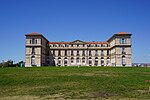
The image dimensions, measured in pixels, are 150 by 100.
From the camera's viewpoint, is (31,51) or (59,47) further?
(59,47)

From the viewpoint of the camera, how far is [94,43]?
100312mm

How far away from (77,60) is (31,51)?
2370cm

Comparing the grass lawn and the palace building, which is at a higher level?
the palace building

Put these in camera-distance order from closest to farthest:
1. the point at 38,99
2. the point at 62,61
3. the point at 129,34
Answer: the point at 38,99 → the point at 129,34 → the point at 62,61

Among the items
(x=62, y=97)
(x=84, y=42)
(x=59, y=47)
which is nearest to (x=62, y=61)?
(x=59, y=47)

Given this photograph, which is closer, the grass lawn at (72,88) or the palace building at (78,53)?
the grass lawn at (72,88)

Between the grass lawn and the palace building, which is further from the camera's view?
the palace building

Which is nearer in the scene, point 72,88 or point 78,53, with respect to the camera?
point 72,88

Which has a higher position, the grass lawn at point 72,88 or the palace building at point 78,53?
the palace building at point 78,53

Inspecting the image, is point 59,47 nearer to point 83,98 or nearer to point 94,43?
point 94,43

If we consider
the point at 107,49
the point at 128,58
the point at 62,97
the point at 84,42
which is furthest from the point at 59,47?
the point at 62,97

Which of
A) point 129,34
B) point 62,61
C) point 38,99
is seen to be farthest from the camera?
point 62,61

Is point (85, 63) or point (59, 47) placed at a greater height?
point (59, 47)

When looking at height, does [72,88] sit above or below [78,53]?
below
